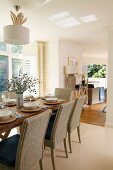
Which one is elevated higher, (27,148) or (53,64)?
(53,64)

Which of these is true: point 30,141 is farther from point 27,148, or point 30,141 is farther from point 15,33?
point 15,33

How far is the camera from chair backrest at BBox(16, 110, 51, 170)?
59.4 inches

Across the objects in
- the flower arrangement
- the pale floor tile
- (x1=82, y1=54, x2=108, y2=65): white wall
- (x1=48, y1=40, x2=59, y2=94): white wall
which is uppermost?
(x1=82, y1=54, x2=108, y2=65): white wall

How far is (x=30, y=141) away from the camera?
1.62m

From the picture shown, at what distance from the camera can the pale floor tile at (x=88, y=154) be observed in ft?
7.79

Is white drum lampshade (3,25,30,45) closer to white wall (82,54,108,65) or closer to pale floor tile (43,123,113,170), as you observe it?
pale floor tile (43,123,113,170)

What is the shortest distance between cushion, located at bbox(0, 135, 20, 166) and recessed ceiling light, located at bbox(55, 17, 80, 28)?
2.62 meters

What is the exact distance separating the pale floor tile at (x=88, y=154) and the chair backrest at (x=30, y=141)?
75 cm

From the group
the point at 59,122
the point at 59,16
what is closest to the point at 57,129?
the point at 59,122

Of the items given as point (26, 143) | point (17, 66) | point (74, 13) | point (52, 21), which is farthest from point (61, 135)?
point (17, 66)

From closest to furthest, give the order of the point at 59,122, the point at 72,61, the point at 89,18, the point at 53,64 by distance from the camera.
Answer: the point at 59,122 → the point at 89,18 → the point at 53,64 → the point at 72,61

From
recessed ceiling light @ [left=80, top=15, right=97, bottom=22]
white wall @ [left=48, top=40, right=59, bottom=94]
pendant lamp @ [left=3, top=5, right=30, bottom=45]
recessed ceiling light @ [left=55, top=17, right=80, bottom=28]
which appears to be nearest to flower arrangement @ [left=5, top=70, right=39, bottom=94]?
pendant lamp @ [left=3, top=5, right=30, bottom=45]

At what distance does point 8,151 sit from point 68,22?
295cm

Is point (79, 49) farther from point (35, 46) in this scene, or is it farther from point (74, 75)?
point (35, 46)
